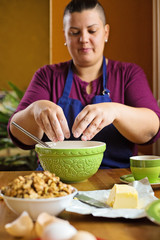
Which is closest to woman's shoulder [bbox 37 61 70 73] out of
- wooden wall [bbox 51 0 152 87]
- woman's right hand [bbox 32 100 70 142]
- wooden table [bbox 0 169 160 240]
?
woman's right hand [bbox 32 100 70 142]

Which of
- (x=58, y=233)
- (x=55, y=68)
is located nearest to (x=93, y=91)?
(x=55, y=68)

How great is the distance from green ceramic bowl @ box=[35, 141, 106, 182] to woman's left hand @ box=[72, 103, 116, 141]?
63mm

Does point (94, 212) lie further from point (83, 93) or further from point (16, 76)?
point (16, 76)

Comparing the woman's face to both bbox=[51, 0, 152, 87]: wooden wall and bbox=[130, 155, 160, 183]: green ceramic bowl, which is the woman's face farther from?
bbox=[51, 0, 152, 87]: wooden wall

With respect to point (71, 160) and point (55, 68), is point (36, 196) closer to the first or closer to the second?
point (71, 160)

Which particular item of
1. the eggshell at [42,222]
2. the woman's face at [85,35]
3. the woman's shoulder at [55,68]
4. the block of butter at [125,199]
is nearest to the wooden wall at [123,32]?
the woman's shoulder at [55,68]

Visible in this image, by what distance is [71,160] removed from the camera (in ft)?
Result: 3.39

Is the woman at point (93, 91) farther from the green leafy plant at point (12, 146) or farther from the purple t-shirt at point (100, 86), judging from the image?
the green leafy plant at point (12, 146)

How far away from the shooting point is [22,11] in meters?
6.43

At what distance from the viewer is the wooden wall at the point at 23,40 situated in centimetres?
642

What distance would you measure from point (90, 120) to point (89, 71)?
2.34ft

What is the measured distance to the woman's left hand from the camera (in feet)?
3.53

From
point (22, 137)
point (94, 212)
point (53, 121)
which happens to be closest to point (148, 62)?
point (22, 137)

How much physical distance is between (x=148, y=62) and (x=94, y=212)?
7.74 ft
